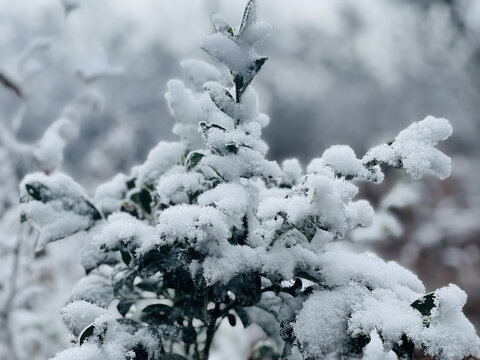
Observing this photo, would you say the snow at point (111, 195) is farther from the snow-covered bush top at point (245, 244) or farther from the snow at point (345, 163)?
the snow at point (345, 163)

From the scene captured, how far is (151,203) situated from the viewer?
1101mm

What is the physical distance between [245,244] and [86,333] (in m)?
0.31

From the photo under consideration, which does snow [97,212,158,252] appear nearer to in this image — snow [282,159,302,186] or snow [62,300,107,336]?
snow [62,300,107,336]

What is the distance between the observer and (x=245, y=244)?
91 centimetres

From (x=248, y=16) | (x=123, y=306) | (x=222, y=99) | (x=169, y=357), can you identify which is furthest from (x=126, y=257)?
(x=248, y=16)

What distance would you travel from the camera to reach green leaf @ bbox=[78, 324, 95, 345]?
0.77 metres

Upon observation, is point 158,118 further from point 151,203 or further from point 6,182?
point 151,203

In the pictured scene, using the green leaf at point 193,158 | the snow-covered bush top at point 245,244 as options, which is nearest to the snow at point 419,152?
the snow-covered bush top at point 245,244

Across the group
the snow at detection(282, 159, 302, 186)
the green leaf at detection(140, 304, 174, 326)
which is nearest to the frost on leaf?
the green leaf at detection(140, 304, 174, 326)

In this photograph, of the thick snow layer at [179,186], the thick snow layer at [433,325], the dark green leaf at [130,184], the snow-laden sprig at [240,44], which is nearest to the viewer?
the thick snow layer at [433,325]

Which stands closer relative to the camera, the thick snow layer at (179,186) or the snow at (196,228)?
the snow at (196,228)

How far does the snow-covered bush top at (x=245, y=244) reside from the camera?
74cm

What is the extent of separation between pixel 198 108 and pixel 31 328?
200 cm

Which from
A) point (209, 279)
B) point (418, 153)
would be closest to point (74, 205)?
point (209, 279)
